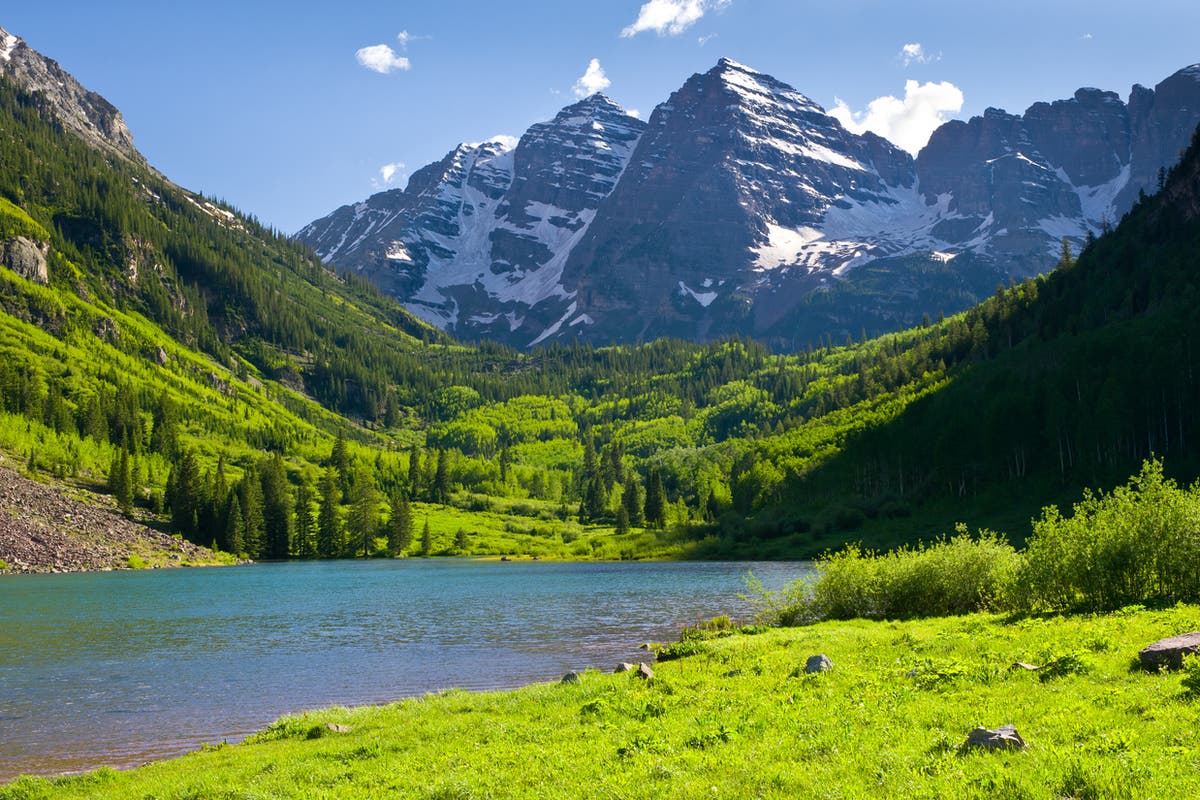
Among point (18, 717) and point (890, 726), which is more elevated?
point (890, 726)

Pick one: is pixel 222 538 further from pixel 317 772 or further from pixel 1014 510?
pixel 317 772

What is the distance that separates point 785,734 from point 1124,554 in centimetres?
2461

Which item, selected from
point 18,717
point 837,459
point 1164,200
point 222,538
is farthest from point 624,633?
point 1164,200

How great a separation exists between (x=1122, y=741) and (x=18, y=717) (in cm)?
4635

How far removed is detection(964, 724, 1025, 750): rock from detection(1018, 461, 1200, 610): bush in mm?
21995

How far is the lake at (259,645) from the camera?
1556 inches

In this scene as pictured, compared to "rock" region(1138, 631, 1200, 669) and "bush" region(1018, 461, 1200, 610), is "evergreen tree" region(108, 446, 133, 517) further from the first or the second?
"rock" region(1138, 631, 1200, 669)

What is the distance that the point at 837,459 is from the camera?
197 metres

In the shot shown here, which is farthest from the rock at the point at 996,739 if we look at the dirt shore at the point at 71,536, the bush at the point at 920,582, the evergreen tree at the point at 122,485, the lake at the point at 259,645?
the evergreen tree at the point at 122,485

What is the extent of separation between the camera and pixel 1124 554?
37.2 meters

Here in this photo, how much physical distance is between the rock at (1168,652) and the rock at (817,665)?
32.1ft

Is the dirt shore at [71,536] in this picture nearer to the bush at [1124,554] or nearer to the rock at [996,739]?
the bush at [1124,554]

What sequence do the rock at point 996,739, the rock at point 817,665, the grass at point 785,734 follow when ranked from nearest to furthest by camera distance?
1. the grass at point 785,734
2. the rock at point 996,739
3. the rock at point 817,665

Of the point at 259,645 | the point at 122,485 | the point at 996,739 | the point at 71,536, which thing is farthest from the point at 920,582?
the point at 122,485
